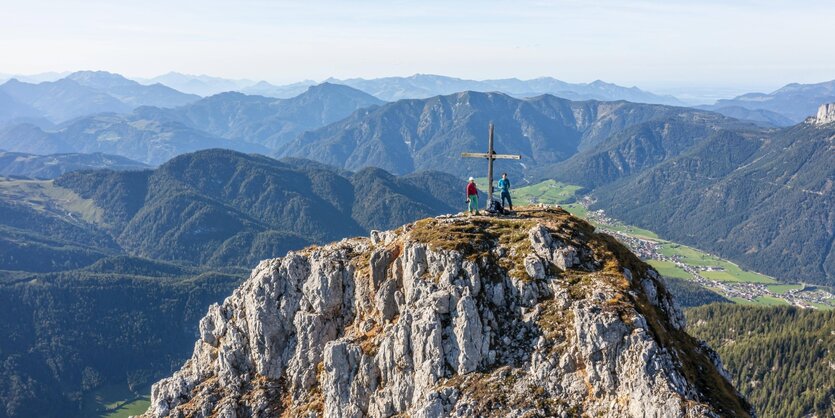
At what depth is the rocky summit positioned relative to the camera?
1571 inches

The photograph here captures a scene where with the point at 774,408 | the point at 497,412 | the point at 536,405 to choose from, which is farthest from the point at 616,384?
the point at 774,408

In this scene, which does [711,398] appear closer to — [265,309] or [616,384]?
[616,384]

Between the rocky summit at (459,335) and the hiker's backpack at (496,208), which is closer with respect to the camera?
the rocky summit at (459,335)

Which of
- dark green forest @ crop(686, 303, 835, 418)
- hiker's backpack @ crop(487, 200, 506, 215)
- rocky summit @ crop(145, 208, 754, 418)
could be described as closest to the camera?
rocky summit @ crop(145, 208, 754, 418)

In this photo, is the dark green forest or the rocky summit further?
the dark green forest

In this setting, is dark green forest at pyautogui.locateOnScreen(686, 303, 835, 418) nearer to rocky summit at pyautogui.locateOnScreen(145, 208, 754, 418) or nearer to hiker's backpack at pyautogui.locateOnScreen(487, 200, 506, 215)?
rocky summit at pyautogui.locateOnScreen(145, 208, 754, 418)

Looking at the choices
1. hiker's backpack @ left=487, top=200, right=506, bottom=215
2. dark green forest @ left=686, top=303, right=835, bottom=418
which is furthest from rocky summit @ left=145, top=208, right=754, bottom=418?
dark green forest @ left=686, top=303, right=835, bottom=418

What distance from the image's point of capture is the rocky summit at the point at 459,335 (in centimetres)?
3991

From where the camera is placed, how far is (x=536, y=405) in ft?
134

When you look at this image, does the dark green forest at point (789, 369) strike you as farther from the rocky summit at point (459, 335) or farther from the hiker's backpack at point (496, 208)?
the hiker's backpack at point (496, 208)

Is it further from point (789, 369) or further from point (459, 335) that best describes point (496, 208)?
point (789, 369)

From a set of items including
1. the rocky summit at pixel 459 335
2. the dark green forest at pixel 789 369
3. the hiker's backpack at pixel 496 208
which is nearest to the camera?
the rocky summit at pixel 459 335

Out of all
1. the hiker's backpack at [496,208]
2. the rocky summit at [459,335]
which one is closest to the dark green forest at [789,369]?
the rocky summit at [459,335]

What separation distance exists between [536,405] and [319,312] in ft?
76.8
